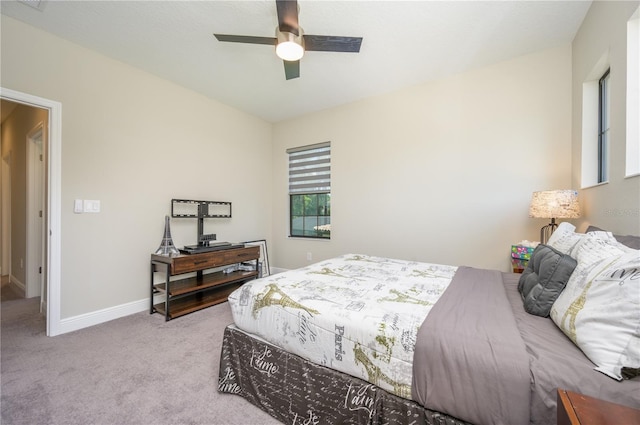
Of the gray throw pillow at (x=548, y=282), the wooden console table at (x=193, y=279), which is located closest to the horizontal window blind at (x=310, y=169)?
the wooden console table at (x=193, y=279)

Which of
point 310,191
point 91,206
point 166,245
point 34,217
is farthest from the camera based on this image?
point 310,191

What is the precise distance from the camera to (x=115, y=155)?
2.65m

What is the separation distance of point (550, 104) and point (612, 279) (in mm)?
2424

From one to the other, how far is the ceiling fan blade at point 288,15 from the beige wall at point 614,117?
6.60ft

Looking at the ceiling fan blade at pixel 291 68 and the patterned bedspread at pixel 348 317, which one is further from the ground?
the ceiling fan blade at pixel 291 68

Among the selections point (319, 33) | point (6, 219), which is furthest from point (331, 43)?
point (6, 219)

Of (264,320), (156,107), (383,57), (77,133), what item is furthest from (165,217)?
(383,57)

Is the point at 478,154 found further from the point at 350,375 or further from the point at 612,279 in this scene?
the point at 350,375

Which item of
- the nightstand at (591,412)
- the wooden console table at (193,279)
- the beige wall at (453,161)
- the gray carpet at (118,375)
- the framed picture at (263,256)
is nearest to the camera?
the nightstand at (591,412)

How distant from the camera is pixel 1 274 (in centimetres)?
392

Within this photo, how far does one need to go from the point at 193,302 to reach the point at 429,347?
2816mm

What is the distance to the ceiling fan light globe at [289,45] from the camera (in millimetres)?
1751

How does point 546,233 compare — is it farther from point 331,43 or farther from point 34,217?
point 34,217

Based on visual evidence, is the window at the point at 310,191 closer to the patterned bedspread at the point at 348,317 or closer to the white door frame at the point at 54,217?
the patterned bedspread at the point at 348,317
